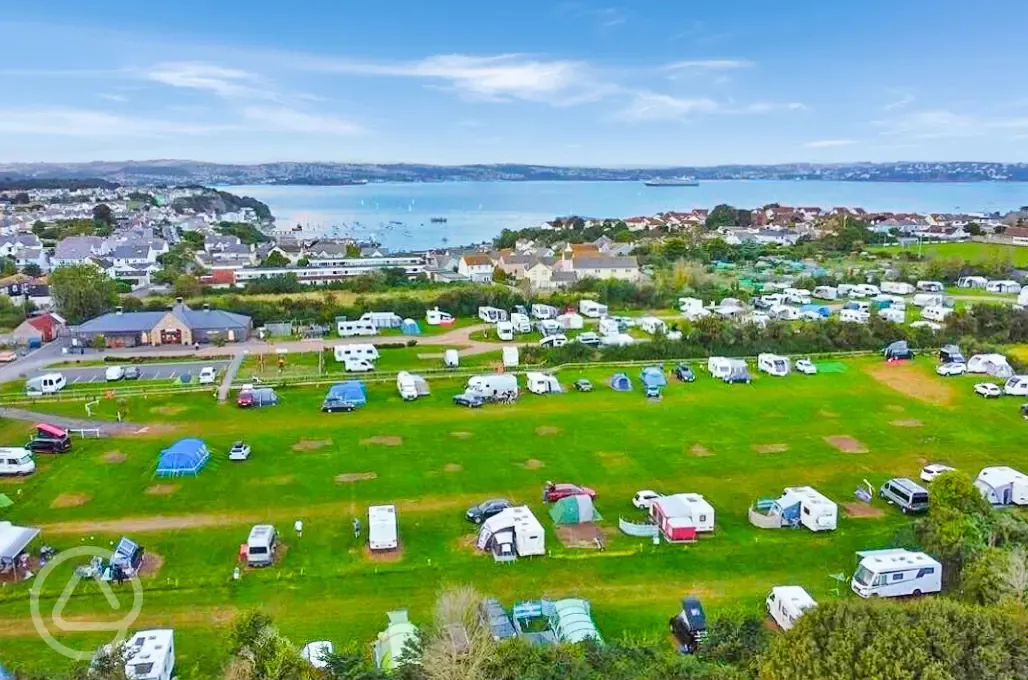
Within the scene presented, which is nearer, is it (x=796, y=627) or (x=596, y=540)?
(x=796, y=627)

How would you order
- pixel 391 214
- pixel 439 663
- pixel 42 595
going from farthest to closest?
pixel 391 214
pixel 42 595
pixel 439 663

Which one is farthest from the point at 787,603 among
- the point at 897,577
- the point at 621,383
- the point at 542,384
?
the point at 621,383

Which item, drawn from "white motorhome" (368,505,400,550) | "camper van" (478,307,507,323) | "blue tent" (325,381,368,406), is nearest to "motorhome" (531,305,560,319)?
"camper van" (478,307,507,323)

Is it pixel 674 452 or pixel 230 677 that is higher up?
pixel 230 677

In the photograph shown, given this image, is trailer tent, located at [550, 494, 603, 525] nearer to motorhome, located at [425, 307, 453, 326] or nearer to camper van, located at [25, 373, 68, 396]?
camper van, located at [25, 373, 68, 396]

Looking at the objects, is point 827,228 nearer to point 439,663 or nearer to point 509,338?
point 509,338

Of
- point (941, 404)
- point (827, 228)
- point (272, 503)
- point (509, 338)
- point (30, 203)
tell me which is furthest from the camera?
point (30, 203)

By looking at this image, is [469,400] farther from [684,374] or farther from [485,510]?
[485,510]

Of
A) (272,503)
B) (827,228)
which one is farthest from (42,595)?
(827,228)
